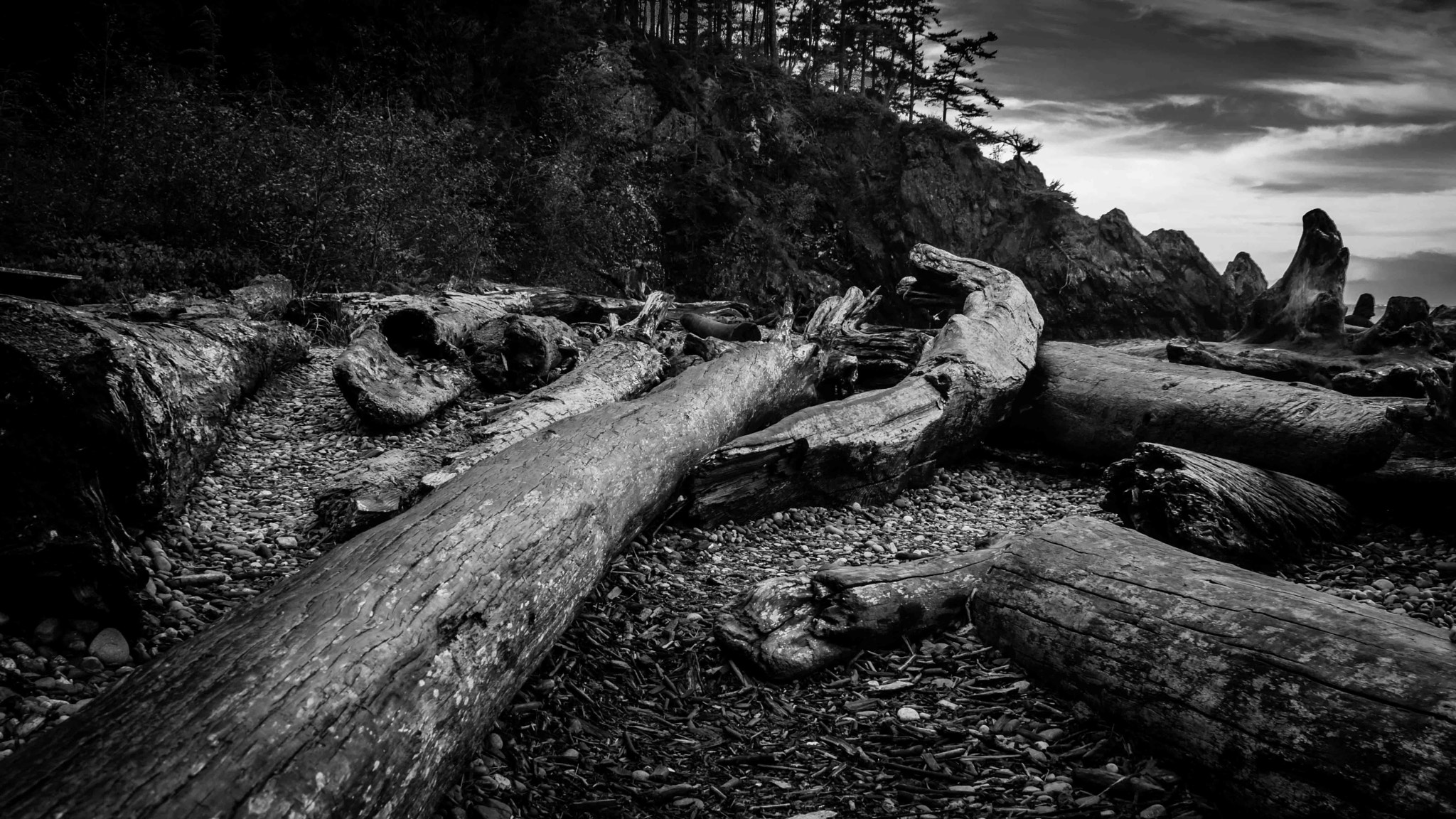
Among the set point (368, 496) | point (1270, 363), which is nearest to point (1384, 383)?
point (1270, 363)

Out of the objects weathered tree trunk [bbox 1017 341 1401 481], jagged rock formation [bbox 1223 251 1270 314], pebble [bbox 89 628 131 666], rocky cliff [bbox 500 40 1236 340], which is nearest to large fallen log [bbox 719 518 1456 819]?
pebble [bbox 89 628 131 666]

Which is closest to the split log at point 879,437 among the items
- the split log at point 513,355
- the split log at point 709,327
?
the split log at point 513,355

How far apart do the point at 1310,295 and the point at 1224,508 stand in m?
6.73

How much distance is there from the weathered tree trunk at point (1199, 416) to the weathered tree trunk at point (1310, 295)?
10.1 ft

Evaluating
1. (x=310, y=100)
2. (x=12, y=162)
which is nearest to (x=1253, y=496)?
(x=12, y=162)

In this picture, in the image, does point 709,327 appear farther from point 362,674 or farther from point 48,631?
point 362,674

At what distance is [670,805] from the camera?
2516 mm

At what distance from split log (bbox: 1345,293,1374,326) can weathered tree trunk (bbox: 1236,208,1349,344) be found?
7.42ft

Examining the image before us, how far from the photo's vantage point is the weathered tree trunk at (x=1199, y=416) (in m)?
4.83

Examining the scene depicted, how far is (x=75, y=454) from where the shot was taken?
2826 millimetres

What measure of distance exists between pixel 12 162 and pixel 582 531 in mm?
9820

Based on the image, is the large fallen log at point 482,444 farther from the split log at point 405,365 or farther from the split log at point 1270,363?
the split log at point 1270,363

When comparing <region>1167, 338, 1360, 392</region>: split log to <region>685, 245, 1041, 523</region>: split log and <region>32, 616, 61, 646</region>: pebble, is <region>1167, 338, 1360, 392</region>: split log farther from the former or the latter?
<region>32, 616, 61, 646</region>: pebble

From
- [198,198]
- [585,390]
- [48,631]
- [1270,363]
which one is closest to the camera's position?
[48,631]
